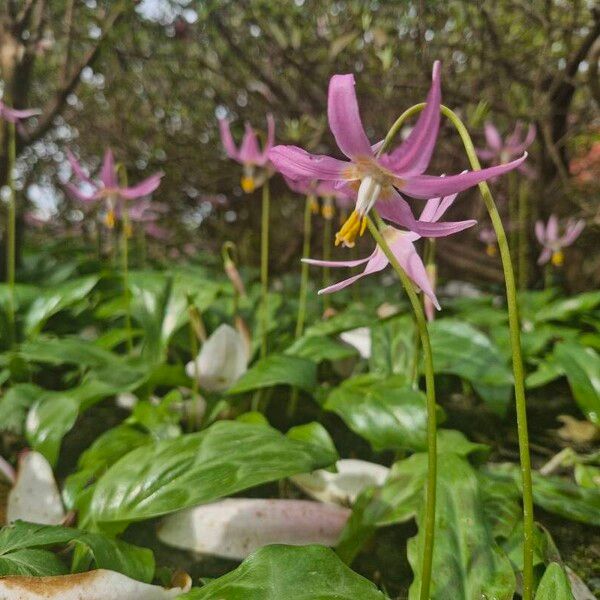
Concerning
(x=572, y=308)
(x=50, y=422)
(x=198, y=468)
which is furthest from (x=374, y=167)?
(x=572, y=308)

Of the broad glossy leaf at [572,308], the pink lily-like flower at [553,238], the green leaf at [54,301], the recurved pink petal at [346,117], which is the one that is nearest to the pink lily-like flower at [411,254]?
the recurved pink petal at [346,117]

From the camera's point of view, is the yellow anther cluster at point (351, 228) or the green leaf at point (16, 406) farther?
the green leaf at point (16, 406)

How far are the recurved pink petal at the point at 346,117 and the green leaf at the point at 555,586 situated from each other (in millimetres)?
527

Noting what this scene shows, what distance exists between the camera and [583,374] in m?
1.58

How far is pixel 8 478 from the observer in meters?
1.21

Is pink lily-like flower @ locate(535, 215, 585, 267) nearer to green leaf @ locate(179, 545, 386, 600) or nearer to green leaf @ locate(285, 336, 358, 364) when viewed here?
green leaf @ locate(285, 336, 358, 364)

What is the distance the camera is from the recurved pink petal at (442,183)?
1.75 ft

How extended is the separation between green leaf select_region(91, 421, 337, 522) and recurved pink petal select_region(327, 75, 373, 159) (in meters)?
0.49

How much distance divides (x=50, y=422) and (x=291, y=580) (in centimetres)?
82

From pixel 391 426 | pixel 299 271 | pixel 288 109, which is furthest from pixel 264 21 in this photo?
pixel 391 426

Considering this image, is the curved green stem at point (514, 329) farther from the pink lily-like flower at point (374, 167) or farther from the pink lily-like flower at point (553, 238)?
the pink lily-like flower at point (553, 238)

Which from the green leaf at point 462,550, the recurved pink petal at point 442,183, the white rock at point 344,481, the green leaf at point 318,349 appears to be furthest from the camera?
the green leaf at point 318,349

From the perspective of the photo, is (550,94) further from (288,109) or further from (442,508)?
(442,508)

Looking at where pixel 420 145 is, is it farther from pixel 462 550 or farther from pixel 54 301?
pixel 54 301
